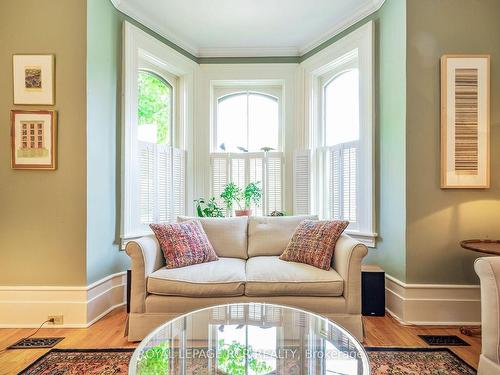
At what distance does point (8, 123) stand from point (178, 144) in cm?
162

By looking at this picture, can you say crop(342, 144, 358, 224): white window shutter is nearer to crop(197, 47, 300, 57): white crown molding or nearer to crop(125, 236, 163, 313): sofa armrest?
crop(197, 47, 300, 57): white crown molding

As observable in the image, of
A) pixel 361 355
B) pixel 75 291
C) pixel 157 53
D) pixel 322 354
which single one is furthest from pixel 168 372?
pixel 157 53

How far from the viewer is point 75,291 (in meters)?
2.27

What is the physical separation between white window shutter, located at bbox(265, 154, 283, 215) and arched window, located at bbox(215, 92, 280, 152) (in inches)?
9.3

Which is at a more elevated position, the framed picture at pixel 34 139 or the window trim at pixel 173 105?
the window trim at pixel 173 105

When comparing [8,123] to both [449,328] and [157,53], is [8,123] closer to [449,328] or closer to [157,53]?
[157,53]

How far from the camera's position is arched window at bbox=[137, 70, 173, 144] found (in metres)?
3.14

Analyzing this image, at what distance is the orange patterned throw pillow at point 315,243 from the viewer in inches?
87.4

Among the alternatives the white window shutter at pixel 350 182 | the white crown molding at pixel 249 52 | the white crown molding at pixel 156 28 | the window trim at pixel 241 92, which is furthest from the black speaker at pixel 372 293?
the white crown molding at pixel 156 28

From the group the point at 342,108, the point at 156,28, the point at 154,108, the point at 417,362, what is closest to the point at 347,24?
the point at 342,108

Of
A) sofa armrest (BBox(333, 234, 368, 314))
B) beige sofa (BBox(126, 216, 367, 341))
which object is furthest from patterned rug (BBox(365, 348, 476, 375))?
sofa armrest (BBox(333, 234, 368, 314))

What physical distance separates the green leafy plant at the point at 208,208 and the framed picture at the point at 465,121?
225cm

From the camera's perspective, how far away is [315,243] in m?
2.29

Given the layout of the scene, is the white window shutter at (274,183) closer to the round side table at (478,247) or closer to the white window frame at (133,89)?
the white window frame at (133,89)
